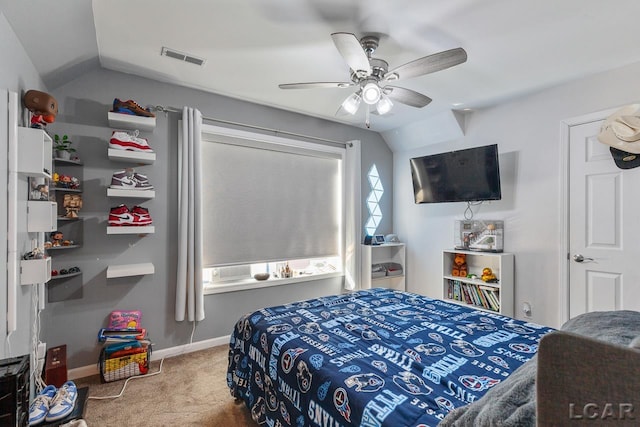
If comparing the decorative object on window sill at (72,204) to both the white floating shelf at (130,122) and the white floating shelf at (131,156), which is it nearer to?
the white floating shelf at (131,156)

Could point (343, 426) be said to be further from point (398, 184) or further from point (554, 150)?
point (398, 184)

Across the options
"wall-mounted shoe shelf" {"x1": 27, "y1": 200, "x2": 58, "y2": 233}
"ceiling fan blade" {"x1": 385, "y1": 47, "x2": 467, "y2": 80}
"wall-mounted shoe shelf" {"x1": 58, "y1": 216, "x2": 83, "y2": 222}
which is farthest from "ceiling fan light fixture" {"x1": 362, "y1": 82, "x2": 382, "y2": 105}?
"wall-mounted shoe shelf" {"x1": 58, "y1": 216, "x2": 83, "y2": 222}

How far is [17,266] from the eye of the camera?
64.2 inches

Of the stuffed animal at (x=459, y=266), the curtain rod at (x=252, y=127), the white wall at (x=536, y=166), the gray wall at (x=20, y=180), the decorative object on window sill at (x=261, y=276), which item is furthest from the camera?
the stuffed animal at (x=459, y=266)

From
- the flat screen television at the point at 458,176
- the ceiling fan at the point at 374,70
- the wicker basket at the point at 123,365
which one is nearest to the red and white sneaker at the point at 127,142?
the ceiling fan at the point at 374,70

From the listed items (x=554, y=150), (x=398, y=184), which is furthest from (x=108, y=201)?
(x=554, y=150)

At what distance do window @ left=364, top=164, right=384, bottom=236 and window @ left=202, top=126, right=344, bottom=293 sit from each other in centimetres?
49

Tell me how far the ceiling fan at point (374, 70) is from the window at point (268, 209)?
1247mm

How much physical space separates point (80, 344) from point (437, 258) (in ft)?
12.4

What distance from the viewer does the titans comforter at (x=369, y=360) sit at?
116 centimetres

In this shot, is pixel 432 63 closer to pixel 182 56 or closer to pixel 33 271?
pixel 182 56

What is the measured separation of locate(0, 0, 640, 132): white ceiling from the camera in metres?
1.80

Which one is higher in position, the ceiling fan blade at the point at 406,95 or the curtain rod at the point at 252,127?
the curtain rod at the point at 252,127

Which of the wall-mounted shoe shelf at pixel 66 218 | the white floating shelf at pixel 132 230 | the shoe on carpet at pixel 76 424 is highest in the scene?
the wall-mounted shoe shelf at pixel 66 218
